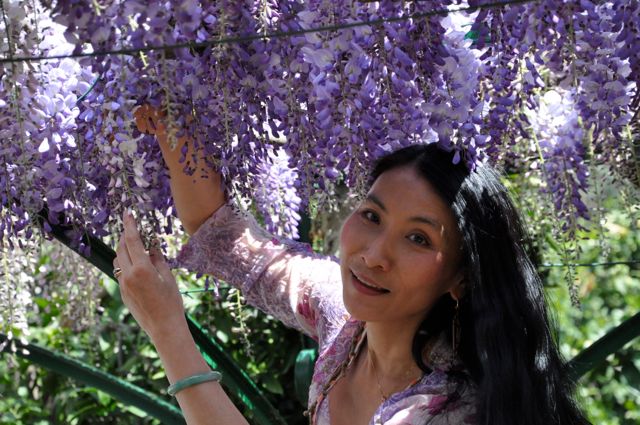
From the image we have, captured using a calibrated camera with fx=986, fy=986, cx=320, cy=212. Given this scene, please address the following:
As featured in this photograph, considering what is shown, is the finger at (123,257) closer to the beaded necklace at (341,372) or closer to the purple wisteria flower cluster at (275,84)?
the purple wisteria flower cluster at (275,84)

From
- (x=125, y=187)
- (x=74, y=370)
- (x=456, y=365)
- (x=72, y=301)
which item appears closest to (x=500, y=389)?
(x=456, y=365)

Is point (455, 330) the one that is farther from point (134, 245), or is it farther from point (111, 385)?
point (111, 385)

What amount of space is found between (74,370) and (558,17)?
1.76 meters

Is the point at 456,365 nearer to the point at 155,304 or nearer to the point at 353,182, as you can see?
the point at 353,182

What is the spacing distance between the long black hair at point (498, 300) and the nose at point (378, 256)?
0.46 feet

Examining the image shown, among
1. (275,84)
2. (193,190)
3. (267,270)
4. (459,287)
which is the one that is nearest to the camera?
(275,84)

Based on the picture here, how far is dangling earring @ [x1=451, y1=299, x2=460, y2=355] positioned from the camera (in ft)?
6.03

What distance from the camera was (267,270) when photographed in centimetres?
210

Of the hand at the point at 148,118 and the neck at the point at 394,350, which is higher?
the hand at the point at 148,118

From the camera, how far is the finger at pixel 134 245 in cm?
164

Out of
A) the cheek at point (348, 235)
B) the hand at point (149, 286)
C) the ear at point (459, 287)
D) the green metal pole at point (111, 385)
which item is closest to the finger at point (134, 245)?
the hand at point (149, 286)

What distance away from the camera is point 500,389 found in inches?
65.7

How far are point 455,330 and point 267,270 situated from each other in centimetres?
45

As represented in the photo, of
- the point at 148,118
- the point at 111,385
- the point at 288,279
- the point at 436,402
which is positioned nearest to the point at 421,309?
the point at 436,402
